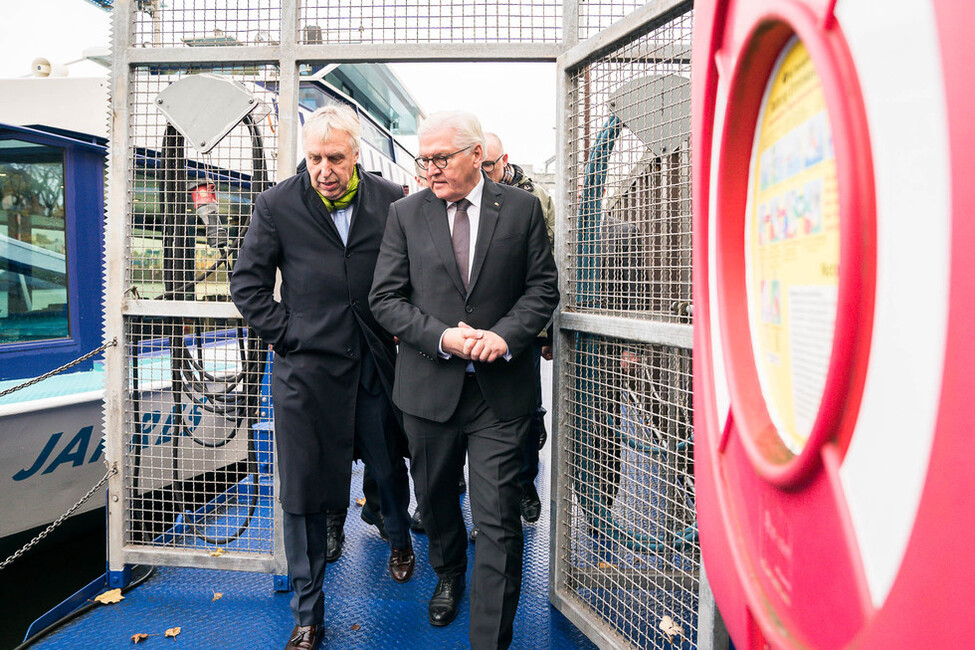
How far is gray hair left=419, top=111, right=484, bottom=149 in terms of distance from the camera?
2.75m

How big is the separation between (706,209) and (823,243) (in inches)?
17.3

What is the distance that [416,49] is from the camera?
3148mm

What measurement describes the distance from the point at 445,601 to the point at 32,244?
3.74m

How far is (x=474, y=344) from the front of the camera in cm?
255

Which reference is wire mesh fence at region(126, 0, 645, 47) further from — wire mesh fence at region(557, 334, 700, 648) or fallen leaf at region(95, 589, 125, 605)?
fallen leaf at region(95, 589, 125, 605)

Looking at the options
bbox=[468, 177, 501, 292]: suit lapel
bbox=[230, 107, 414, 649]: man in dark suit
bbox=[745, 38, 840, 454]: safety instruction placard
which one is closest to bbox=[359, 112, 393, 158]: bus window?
bbox=[230, 107, 414, 649]: man in dark suit

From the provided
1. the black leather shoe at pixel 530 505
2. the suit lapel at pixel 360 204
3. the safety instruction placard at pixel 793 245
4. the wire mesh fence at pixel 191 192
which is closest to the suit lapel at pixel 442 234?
the suit lapel at pixel 360 204

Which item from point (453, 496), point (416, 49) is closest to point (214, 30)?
point (416, 49)

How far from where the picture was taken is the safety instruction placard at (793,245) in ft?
2.40

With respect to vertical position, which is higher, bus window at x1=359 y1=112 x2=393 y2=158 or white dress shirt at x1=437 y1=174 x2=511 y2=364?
bus window at x1=359 y1=112 x2=393 y2=158

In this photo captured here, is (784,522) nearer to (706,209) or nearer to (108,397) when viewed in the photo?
(706,209)

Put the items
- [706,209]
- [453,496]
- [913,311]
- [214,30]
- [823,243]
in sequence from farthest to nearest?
1. [214,30]
2. [453,496]
3. [706,209]
4. [823,243]
5. [913,311]

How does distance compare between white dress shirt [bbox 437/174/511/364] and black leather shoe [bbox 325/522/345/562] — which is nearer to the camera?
white dress shirt [bbox 437/174/511/364]

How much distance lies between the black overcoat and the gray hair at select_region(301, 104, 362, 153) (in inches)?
9.0
